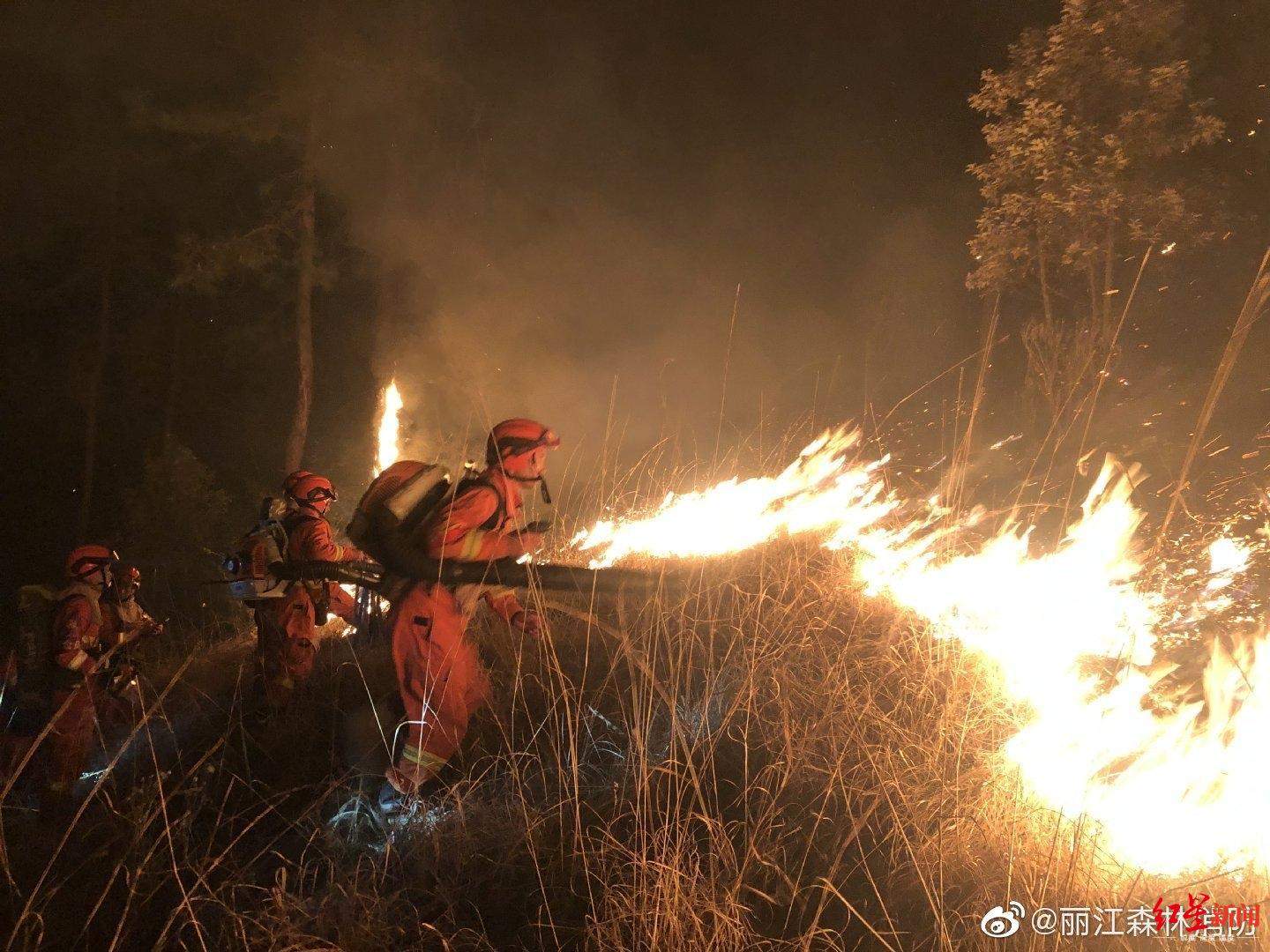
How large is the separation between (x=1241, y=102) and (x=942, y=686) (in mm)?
9806

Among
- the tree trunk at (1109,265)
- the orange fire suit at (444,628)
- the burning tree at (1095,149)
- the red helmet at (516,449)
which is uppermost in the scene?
the burning tree at (1095,149)

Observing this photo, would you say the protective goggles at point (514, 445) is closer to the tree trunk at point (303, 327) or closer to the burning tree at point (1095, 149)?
the burning tree at point (1095, 149)

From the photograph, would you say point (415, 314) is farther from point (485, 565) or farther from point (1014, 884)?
point (1014, 884)

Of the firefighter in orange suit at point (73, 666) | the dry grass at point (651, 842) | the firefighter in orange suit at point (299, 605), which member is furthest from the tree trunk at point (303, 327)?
the dry grass at point (651, 842)

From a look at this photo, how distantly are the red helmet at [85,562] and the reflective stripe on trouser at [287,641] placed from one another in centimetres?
92

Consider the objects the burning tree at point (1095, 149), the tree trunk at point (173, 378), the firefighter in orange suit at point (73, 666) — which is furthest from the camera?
the tree trunk at point (173, 378)

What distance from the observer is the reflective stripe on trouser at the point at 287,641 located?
4949mm

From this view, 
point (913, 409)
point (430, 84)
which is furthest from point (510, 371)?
point (913, 409)

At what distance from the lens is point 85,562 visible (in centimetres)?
467

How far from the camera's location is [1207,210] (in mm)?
9750

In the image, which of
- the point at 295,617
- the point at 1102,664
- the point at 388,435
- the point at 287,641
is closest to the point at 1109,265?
the point at 1102,664

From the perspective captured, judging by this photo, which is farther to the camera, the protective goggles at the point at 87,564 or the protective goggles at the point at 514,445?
the protective goggles at the point at 87,564

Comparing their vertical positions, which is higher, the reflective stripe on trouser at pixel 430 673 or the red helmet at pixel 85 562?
the red helmet at pixel 85 562

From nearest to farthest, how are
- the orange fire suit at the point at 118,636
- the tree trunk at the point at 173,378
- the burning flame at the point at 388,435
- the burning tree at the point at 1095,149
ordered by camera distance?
the orange fire suit at the point at 118,636 < the burning tree at the point at 1095,149 < the burning flame at the point at 388,435 < the tree trunk at the point at 173,378
